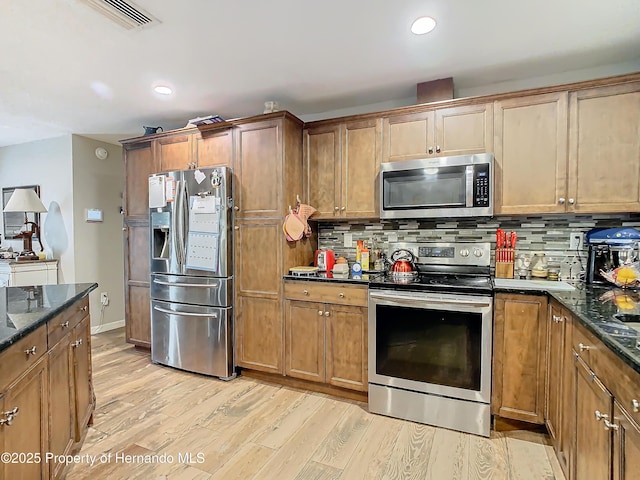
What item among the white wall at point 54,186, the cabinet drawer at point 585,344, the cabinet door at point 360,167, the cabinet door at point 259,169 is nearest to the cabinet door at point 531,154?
the cabinet door at point 360,167

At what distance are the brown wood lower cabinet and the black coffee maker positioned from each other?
1.50 meters

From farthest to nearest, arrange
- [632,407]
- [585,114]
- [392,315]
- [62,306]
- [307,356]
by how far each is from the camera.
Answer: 1. [307,356]
2. [392,315]
3. [585,114]
4. [62,306]
5. [632,407]

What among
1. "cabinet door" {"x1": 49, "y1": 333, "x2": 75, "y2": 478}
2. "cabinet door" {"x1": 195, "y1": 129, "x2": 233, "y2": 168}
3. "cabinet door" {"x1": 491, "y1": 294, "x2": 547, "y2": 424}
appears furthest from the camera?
"cabinet door" {"x1": 195, "y1": 129, "x2": 233, "y2": 168}

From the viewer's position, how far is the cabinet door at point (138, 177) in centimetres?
338

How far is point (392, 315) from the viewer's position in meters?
2.29

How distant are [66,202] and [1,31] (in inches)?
101

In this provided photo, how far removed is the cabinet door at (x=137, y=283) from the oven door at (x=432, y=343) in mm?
2371

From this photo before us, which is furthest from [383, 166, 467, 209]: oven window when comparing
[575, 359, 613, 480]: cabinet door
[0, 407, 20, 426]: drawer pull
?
[0, 407, 20, 426]: drawer pull

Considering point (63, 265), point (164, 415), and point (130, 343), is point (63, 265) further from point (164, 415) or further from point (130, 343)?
point (164, 415)

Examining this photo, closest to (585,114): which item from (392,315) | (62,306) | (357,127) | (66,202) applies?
(357,127)

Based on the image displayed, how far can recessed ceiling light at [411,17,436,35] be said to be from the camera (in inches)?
73.6

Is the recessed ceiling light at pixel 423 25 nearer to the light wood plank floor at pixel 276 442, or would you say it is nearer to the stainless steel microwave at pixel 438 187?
the stainless steel microwave at pixel 438 187

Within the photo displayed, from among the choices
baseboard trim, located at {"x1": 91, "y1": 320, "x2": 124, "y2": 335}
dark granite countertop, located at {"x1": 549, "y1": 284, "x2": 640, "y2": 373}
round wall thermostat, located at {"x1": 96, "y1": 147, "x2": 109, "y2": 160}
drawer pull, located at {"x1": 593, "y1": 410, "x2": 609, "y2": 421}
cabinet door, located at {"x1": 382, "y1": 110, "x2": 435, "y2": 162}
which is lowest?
baseboard trim, located at {"x1": 91, "y1": 320, "x2": 124, "y2": 335}

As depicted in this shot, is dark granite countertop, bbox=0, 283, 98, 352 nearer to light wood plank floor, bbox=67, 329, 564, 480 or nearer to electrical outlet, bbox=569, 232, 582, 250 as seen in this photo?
light wood plank floor, bbox=67, 329, 564, 480
